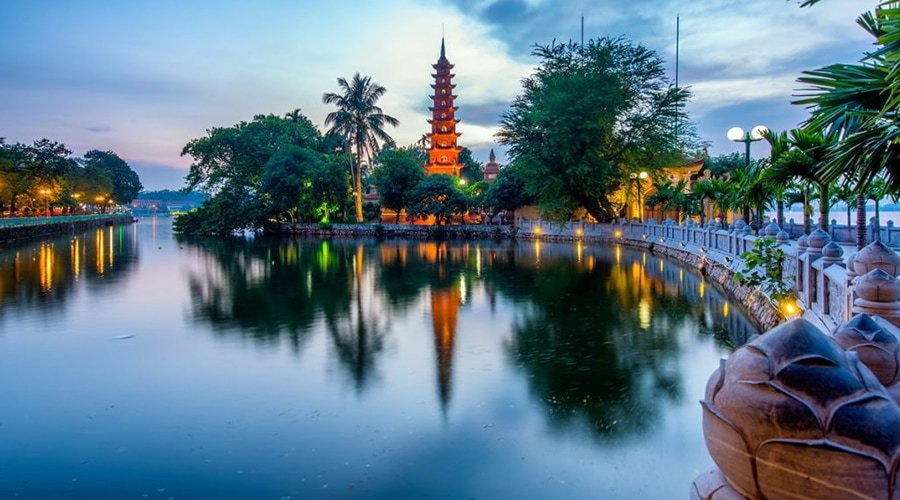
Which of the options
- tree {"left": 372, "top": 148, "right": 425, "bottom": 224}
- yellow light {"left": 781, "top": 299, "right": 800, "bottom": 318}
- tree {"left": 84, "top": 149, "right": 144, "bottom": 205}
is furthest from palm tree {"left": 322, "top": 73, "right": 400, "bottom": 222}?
tree {"left": 84, "top": 149, "right": 144, "bottom": 205}

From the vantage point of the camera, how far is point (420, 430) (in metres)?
6.45

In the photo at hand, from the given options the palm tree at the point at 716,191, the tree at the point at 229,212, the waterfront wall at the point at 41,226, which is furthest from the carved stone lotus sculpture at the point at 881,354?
the tree at the point at 229,212

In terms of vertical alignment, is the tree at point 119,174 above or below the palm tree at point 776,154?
above

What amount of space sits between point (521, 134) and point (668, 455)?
3206cm

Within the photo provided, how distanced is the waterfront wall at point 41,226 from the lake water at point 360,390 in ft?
96.0

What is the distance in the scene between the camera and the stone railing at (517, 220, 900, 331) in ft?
16.1

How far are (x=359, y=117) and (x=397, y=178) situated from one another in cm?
567

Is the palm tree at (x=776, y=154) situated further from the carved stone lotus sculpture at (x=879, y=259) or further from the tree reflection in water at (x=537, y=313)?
the carved stone lotus sculpture at (x=879, y=259)

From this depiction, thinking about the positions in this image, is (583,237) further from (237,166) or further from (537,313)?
(237,166)

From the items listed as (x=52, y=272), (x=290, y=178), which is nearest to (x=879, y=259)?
(x=52, y=272)

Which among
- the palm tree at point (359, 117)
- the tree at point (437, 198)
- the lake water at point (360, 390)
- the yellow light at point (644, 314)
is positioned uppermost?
the palm tree at point (359, 117)

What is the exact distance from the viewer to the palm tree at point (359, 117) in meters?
48.8

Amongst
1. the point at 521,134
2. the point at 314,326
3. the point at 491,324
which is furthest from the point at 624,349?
the point at 521,134

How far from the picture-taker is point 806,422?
166cm
